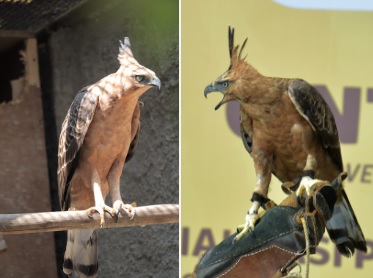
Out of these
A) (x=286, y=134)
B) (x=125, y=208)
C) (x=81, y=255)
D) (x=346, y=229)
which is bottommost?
(x=81, y=255)

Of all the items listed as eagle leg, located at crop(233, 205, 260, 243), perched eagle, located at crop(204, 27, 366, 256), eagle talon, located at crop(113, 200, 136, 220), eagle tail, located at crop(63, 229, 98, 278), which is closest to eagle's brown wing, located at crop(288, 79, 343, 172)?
perched eagle, located at crop(204, 27, 366, 256)

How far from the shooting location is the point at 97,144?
6.32 feet

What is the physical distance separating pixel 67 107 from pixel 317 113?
68.8 inches

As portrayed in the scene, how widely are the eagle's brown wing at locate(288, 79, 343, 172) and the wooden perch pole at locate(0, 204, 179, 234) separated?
693mm

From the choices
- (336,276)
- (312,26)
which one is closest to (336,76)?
(312,26)

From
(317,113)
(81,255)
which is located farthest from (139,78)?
(317,113)

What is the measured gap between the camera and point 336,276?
1212mm

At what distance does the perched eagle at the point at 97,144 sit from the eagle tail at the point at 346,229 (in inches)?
26.6

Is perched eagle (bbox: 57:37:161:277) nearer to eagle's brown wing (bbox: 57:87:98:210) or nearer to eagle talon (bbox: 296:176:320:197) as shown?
eagle's brown wing (bbox: 57:87:98:210)

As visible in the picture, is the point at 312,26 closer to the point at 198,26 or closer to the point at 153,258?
the point at 198,26

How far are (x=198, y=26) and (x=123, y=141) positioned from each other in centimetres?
80

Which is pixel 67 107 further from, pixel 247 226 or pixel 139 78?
pixel 247 226

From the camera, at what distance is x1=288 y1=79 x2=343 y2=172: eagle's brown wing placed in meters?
1.19

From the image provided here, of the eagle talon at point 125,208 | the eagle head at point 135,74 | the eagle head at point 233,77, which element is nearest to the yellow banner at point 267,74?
the eagle head at point 233,77
